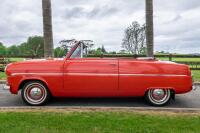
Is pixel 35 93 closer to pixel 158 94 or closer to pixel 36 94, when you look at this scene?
pixel 36 94

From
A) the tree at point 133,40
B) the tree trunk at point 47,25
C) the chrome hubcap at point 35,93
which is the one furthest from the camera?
the tree at point 133,40

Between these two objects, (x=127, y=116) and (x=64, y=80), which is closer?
(x=127, y=116)

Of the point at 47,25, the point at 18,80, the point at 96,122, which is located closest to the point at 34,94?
the point at 18,80

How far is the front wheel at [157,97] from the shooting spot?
8633 mm

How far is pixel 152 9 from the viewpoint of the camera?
14.9 metres

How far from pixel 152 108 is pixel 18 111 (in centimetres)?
A: 277

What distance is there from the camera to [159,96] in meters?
8.66

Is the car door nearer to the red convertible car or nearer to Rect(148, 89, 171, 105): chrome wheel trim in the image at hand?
the red convertible car

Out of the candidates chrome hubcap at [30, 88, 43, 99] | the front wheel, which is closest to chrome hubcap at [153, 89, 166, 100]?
the front wheel

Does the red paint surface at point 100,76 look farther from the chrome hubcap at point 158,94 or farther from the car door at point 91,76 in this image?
the chrome hubcap at point 158,94

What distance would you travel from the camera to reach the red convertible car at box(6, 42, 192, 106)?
8.44m

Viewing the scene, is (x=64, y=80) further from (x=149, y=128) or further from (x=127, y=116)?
(x=149, y=128)

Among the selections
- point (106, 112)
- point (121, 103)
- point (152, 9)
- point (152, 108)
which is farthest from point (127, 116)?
point (152, 9)

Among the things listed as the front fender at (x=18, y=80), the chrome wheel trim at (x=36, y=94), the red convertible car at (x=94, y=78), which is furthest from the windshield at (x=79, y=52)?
the chrome wheel trim at (x=36, y=94)
